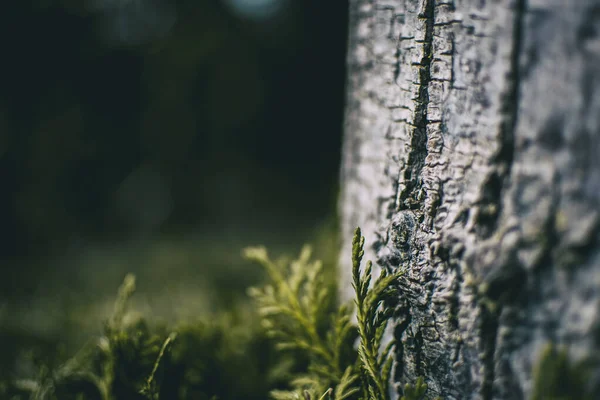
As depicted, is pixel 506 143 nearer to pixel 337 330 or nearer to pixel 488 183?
pixel 488 183

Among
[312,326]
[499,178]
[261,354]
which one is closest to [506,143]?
[499,178]

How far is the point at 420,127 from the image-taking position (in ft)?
3.05

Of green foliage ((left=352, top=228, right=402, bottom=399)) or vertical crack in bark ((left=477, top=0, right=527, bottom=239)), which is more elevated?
vertical crack in bark ((left=477, top=0, right=527, bottom=239))

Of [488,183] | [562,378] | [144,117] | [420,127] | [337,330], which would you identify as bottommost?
[562,378]

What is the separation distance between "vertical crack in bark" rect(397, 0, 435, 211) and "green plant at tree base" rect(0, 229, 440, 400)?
0.55 ft

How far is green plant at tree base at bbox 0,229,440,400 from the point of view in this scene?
1.02 metres

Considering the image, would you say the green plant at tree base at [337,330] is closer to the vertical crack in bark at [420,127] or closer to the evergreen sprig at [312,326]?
the evergreen sprig at [312,326]

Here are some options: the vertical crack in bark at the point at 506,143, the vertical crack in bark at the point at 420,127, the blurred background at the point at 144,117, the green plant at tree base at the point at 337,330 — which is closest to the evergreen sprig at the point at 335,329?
the green plant at tree base at the point at 337,330

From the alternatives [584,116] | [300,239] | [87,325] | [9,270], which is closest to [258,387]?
[87,325]

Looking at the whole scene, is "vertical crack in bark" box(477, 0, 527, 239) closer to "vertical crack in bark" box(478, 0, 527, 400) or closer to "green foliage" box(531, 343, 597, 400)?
"vertical crack in bark" box(478, 0, 527, 400)

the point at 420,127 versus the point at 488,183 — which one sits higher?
the point at 420,127

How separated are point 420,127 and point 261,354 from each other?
115cm

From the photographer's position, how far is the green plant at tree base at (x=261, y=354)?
1.02 m

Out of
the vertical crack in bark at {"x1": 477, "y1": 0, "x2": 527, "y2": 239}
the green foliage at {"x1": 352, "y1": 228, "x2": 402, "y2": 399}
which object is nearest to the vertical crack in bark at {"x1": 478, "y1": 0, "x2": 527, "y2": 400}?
the vertical crack in bark at {"x1": 477, "y1": 0, "x2": 527, "y2": 239}
